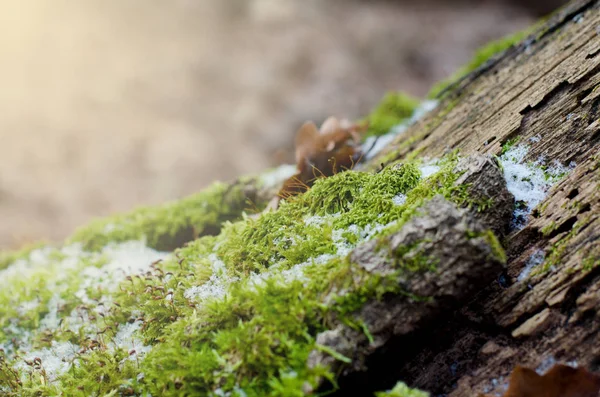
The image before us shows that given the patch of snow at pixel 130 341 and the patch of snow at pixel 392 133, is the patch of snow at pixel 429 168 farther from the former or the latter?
the patch of snow at pixel 130 341

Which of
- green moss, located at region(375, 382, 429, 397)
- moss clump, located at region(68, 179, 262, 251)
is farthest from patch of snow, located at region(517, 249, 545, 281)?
moss clump, located at region(68, 179, 262, 251)

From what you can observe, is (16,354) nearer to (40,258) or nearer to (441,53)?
(40,258)

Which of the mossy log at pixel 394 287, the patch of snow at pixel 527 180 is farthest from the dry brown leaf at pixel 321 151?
the patch of snow at pixel 527 180

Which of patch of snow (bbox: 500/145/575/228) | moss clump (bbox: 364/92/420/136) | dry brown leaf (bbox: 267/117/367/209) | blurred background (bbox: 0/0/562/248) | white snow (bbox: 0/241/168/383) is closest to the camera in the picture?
patch of snow (bbox: 500/145/575/228)

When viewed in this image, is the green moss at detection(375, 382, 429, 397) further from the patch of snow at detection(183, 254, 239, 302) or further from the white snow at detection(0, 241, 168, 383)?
the white snow at detection(0, 241, 168, 383)

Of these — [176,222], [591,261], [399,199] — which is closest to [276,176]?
[176,222]
